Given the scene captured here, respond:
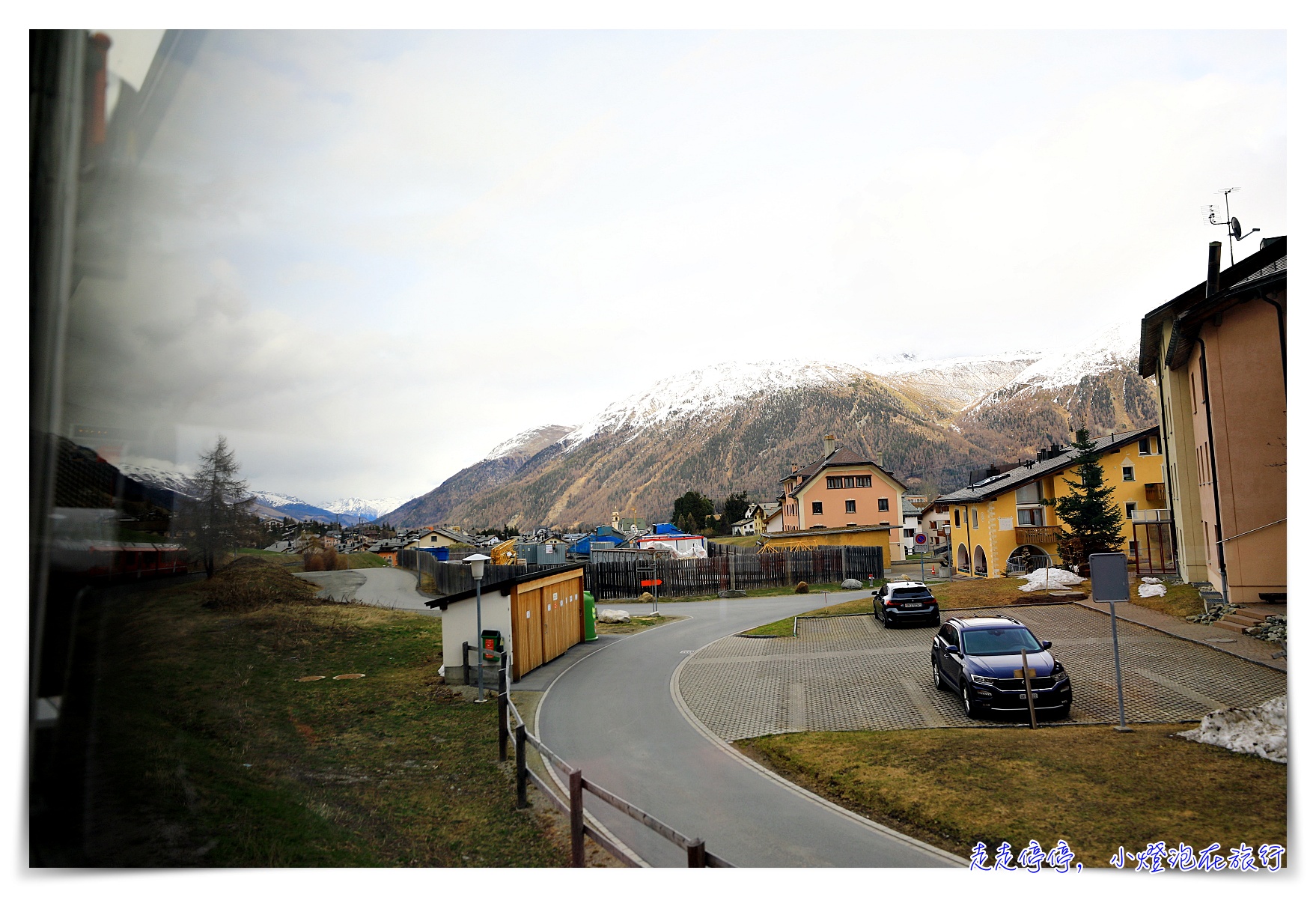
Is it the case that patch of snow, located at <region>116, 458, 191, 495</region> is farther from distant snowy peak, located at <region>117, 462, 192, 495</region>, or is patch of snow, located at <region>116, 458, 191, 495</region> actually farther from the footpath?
the footpath

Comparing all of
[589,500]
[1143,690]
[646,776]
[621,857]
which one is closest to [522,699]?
[646,776]

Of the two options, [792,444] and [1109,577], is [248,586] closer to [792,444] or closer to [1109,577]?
[1109,577]

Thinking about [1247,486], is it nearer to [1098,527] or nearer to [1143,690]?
[1143,690]

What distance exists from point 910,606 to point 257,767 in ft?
57.2

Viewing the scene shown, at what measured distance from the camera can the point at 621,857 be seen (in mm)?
5613

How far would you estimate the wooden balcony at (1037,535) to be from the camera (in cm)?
3756

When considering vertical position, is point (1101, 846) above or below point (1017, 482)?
below

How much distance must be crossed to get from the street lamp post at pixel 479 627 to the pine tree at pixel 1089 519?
85.4 ft

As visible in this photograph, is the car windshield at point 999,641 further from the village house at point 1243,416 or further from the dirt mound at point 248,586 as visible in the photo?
the dirt mound at point 248,586

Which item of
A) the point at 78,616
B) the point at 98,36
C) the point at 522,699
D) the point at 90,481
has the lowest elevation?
the point at 522,699

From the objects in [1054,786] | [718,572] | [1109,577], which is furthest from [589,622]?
[718,572]

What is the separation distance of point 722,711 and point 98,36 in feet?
39.0

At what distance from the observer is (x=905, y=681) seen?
13430 mm

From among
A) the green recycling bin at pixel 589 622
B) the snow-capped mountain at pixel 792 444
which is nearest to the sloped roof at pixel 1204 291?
the green recycling bin at pixel 589 622
